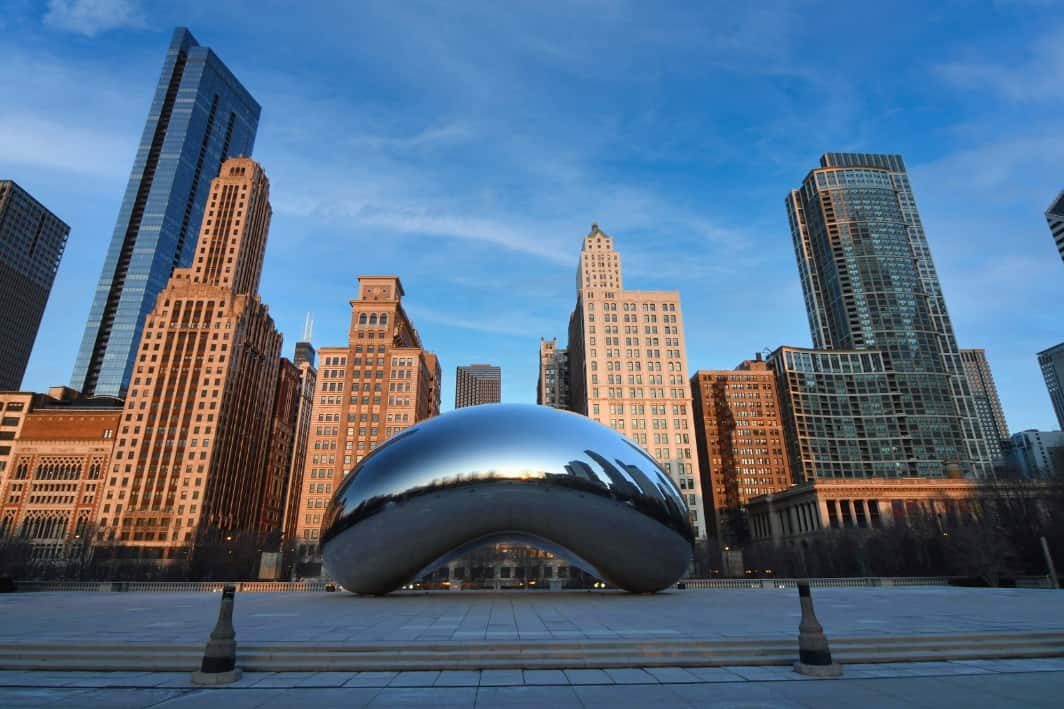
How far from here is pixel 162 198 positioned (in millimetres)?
167125

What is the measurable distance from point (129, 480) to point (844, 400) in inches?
6891

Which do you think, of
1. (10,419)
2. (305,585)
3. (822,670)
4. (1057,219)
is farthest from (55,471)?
(1057,219)

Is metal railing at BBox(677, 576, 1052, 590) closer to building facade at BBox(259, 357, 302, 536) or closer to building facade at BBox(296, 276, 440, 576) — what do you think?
building facade at BBox(296, 276, 440, 576)

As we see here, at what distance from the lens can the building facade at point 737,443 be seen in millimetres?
137000

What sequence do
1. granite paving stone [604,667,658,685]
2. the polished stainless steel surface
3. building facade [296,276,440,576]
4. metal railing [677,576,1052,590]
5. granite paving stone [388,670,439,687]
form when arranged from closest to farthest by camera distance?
granite paving stone [388,670,439,687]
granite paving stone [604,667,658,685]
the polished stainless steel surface
metal railing [677,576,1052,590]
building facade [296,276,440,576]

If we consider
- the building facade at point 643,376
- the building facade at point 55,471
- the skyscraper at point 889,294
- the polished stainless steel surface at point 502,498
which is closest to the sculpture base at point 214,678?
the polished stainless steel surface at point 502,498

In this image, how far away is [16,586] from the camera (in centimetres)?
3052

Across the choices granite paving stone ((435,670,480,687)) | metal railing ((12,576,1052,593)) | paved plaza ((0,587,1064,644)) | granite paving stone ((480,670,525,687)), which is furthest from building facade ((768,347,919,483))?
granite paving stone ((435,670,480,687))

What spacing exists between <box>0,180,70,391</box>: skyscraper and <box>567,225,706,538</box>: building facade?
169566 mm

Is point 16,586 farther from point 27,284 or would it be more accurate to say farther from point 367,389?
point 27,284

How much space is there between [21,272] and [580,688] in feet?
746

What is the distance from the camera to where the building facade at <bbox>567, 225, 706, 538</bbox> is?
96.3m

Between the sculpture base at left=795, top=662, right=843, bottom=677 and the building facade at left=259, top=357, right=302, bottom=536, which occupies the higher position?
the building facade at left=259, top=357, right=302, bottom=536

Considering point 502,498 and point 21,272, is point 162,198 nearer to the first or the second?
point 21,272
